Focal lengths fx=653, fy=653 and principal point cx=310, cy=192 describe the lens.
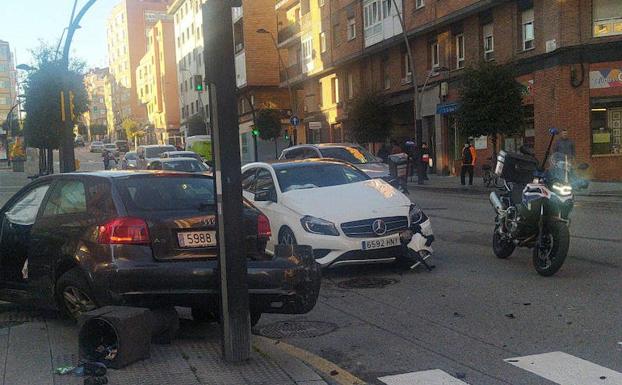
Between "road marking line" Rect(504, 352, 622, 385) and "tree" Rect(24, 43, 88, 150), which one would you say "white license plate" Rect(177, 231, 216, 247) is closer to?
"road marking line" Rect(504, 352, 622, 385)

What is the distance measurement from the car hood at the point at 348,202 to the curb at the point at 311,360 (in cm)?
277

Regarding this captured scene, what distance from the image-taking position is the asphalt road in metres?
4.64

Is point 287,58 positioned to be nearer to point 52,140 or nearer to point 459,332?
point 52,140

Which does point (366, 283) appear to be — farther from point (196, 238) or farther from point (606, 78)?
point (606, 78)

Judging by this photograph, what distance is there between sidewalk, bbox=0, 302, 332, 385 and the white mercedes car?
2.41m

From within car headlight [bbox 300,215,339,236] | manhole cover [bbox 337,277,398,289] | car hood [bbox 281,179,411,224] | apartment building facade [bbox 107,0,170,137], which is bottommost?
manhole cover [bbox 337,277,398,289]

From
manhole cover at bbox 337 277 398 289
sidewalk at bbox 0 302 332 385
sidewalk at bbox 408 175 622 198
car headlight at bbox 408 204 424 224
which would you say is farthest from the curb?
sidewalk at bbox 408 175 622 198

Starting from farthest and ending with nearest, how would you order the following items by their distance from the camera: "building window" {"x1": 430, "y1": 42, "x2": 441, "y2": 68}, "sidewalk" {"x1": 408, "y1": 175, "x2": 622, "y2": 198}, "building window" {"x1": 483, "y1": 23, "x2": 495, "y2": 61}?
1. "building window" {"x1": 430, "y1": 42, "x2": 441, "y2": 68}
2. "building window" {"x1": 483, "y1": 23, "x2": 495, "y2": 61}
3. "sidewalk" {"x1": 408, "y1": 175, "x2": 622, "y2": 198}

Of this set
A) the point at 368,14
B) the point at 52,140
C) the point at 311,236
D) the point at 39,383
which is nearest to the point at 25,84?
the point at 52,140

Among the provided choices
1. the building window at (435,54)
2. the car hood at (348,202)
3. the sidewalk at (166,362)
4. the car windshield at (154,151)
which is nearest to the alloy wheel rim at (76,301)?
the sidewalk at (166,362)

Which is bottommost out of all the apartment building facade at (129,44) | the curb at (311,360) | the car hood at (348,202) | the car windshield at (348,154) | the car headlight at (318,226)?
the curb at (311,360)

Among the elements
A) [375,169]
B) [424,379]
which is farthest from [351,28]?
[424,379]

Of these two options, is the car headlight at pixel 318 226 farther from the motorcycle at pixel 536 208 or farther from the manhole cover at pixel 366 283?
the motorcycle at pixel 536 208

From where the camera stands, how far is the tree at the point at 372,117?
3278 cm
